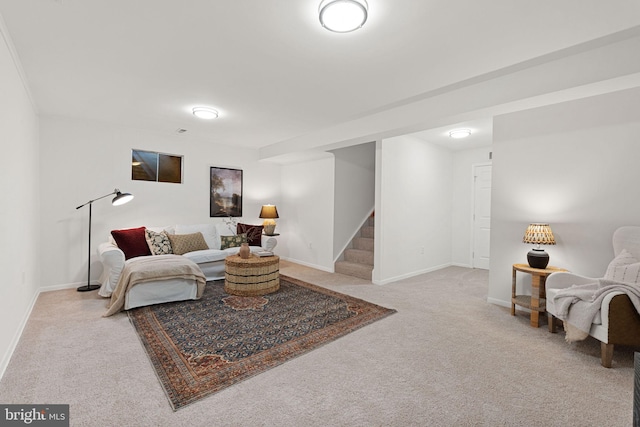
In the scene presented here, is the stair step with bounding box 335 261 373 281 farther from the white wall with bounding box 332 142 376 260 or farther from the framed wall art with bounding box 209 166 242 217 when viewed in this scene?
the framed wall art with bounding box 209 166 242 217

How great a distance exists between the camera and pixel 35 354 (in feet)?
7.72

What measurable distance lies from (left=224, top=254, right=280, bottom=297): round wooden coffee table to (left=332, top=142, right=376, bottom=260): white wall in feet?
6.03

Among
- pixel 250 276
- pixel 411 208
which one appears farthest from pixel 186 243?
pixel 411 208

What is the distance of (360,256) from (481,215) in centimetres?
258

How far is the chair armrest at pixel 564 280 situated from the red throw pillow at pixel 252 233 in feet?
13.8

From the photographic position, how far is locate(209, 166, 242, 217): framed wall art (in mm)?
5758

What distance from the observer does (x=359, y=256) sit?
550 centimetres

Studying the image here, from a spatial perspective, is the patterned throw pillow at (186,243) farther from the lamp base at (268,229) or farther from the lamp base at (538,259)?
the lamp base at (538,259)

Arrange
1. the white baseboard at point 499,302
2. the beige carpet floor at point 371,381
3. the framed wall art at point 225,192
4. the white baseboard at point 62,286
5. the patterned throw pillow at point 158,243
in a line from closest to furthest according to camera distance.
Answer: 1. the beige carpet floor at point 371,381
2. the white baseboard at point 499,302
3. the white baseboard at point 62,286
4. the patterned throw pillow at point 158,243
5. the framed wall art at point 225,192

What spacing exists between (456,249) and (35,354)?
640 centimetres

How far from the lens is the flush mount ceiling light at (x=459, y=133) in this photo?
4.60 meters

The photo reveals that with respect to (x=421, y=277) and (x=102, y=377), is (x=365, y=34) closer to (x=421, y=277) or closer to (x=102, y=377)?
(x=102, y=377)

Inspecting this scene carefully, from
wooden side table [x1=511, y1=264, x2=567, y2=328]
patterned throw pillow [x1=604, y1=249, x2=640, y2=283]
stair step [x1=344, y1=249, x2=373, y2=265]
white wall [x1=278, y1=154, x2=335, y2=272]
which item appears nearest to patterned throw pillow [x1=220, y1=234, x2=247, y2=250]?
white wall [x1=278, y1=154, x2=335, y2=272]

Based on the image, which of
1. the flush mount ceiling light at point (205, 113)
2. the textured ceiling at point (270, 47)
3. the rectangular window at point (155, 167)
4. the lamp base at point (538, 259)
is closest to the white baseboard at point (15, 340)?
the rectangular window at point (155, 167)
